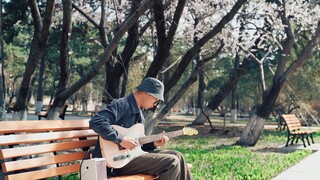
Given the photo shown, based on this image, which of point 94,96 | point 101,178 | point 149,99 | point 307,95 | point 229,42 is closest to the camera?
point 101,178

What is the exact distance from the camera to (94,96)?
57.5 metres

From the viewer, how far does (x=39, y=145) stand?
3979 millimetres

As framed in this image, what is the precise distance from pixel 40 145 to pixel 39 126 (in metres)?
0.21

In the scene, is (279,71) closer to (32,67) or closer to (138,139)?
(32,67)

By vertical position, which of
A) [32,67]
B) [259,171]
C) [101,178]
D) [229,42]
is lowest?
[259,171]

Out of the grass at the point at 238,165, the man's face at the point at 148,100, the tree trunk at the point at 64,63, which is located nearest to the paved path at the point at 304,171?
the grass at the point at 238,165

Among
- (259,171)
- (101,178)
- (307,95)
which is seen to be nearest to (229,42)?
(259,171)

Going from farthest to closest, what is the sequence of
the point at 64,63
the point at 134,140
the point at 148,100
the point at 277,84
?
the point at 277,84, the point at 64,63, the point at 148,100, the point at 134,140

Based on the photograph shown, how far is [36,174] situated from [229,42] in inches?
522

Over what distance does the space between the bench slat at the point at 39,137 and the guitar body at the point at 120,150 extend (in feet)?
1.17

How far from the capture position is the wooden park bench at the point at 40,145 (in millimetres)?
3668

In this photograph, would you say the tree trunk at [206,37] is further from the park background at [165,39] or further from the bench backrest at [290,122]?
the bench backrest at [290,122]

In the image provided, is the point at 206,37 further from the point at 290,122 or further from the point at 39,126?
the point at 290,122

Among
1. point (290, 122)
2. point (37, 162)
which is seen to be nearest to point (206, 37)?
point (37, 162)
